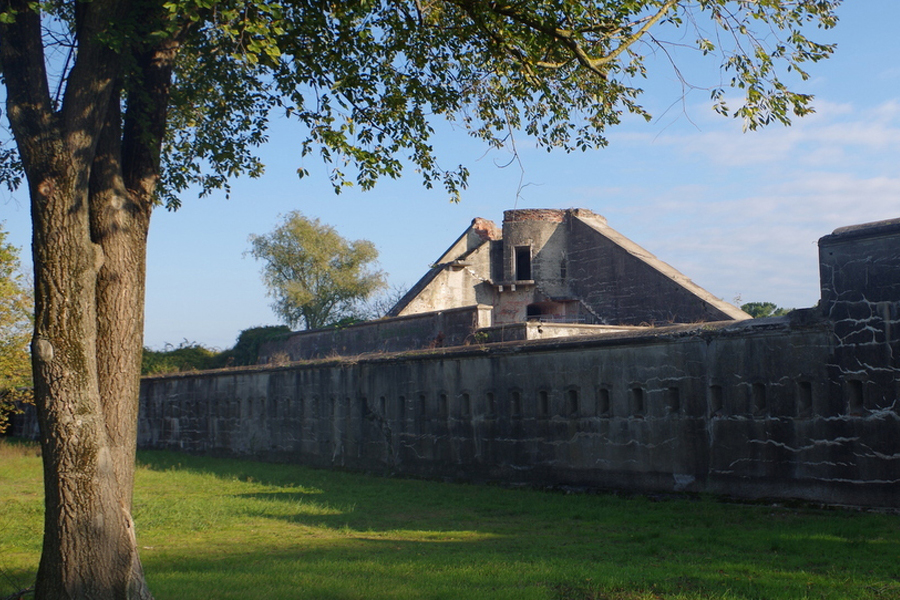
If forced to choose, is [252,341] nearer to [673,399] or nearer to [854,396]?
[673,399]

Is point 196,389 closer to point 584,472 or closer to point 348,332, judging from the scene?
point 348,332

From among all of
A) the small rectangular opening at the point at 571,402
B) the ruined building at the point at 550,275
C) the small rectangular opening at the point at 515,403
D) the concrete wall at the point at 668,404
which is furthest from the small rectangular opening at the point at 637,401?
the ruined building at the point at 550,275

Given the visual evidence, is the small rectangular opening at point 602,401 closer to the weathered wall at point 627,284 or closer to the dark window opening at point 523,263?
the weathered wall at point 627,284

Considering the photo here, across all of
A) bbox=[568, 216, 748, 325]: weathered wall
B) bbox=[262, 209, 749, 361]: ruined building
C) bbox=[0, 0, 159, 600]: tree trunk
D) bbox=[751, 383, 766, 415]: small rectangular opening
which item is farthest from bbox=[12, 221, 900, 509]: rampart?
bbox=[0, 0, 159, 600]: tree trunk

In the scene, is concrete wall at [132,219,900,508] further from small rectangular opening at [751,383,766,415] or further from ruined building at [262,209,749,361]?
ruined building at [262,209,749,361]

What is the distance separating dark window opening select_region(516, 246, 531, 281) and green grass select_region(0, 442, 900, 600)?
663 inches

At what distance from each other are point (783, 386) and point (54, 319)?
371 inches

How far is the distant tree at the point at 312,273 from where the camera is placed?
43.6 metres

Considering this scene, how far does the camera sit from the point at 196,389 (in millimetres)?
27891

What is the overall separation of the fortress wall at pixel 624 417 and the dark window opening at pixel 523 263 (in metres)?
12.0

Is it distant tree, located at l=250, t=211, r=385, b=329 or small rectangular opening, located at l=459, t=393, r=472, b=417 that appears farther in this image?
distant tree, located at l=250, t=211, r=385, b=329

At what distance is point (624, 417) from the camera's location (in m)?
13.8

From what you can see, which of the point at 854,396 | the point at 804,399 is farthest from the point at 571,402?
the point at 854,396

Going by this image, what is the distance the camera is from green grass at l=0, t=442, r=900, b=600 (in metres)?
7.05
